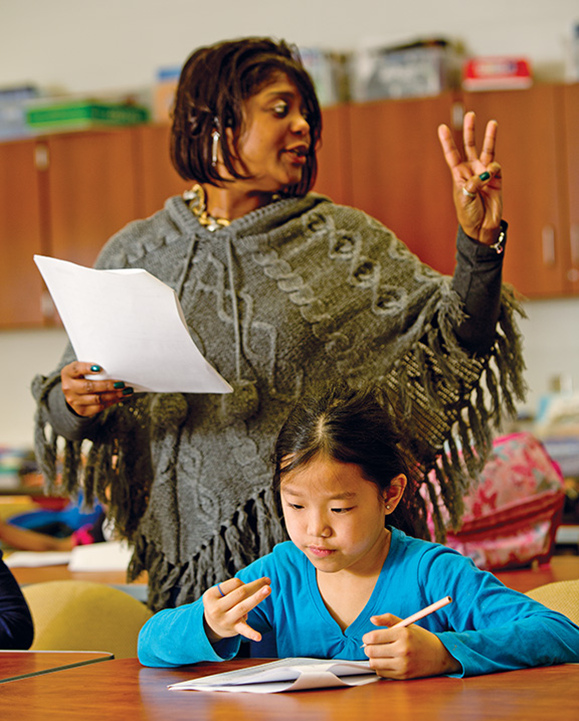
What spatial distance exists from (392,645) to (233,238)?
90cm

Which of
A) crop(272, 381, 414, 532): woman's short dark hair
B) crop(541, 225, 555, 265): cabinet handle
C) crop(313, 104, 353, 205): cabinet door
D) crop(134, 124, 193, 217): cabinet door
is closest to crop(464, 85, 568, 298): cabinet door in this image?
crop(541, 225, 555, 265): cabinet handle

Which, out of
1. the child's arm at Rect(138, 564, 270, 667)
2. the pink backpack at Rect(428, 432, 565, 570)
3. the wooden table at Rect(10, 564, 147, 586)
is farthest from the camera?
the wooden table at Rect(10, 564, 147, 586)

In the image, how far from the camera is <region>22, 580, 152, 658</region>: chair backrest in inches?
66.6

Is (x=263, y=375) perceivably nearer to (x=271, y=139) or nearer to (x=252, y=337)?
(x=252, y=337)

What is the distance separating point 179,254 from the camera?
1689mm

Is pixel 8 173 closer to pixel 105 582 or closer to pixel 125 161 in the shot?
pixel 125 161

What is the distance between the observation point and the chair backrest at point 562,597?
144 cm

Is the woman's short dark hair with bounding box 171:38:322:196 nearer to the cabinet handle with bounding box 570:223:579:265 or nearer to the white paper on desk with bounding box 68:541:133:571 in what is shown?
the white paper on desk with bounding box 68:541:133:571

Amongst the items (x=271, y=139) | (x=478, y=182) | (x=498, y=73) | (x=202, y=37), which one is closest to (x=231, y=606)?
(x=478, y=182)

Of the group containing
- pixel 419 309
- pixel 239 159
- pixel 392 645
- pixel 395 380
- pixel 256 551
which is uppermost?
pixel 239 159

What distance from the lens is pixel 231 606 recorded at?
3.40 ft

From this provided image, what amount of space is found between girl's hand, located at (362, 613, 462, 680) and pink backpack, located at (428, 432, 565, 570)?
99 cm

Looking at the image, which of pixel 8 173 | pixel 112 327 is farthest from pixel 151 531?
pixel 8 173

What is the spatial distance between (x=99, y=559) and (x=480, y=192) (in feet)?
4.37
